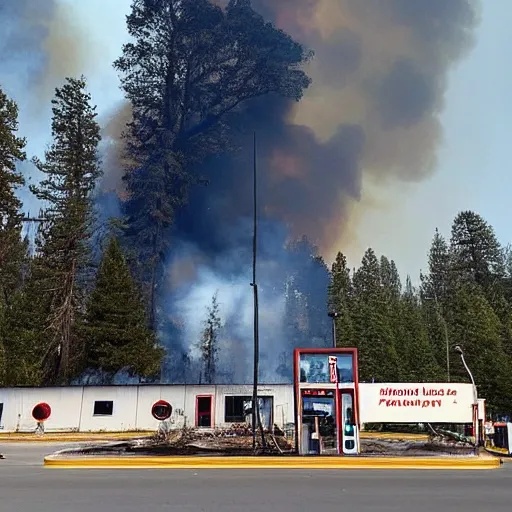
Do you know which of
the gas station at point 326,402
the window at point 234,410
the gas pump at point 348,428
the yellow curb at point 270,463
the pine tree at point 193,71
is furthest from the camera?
the pine tree at point 193,71

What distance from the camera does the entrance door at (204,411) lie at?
3278 cm

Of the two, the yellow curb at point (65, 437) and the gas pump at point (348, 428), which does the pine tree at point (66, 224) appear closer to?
the yellow curb at point (65, 437)

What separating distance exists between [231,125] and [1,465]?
8412 cm

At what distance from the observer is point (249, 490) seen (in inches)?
428

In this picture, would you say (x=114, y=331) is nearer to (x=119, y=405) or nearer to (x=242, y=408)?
(x=119, y=405)

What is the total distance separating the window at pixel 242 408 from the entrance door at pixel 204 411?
98 cm

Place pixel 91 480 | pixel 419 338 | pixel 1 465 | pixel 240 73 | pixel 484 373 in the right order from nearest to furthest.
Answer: pixel 91 480 → pixel 1 465 → pixel 484 373 → pixel 419 338 → pixel 240 73

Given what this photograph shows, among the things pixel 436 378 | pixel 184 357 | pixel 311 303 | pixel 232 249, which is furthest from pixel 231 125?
pixel 436 378

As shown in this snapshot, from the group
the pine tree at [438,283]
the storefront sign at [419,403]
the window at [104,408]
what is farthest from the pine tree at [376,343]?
the storefront sign at [419,403]

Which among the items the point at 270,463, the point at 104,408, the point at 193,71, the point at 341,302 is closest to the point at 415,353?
the point at 341,302

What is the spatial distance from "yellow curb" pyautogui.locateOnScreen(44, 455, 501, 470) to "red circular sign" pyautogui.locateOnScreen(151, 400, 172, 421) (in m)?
14.6

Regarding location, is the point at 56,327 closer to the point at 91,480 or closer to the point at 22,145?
the point at 22,145

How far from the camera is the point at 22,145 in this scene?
156 ft

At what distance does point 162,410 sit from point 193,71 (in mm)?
75552
